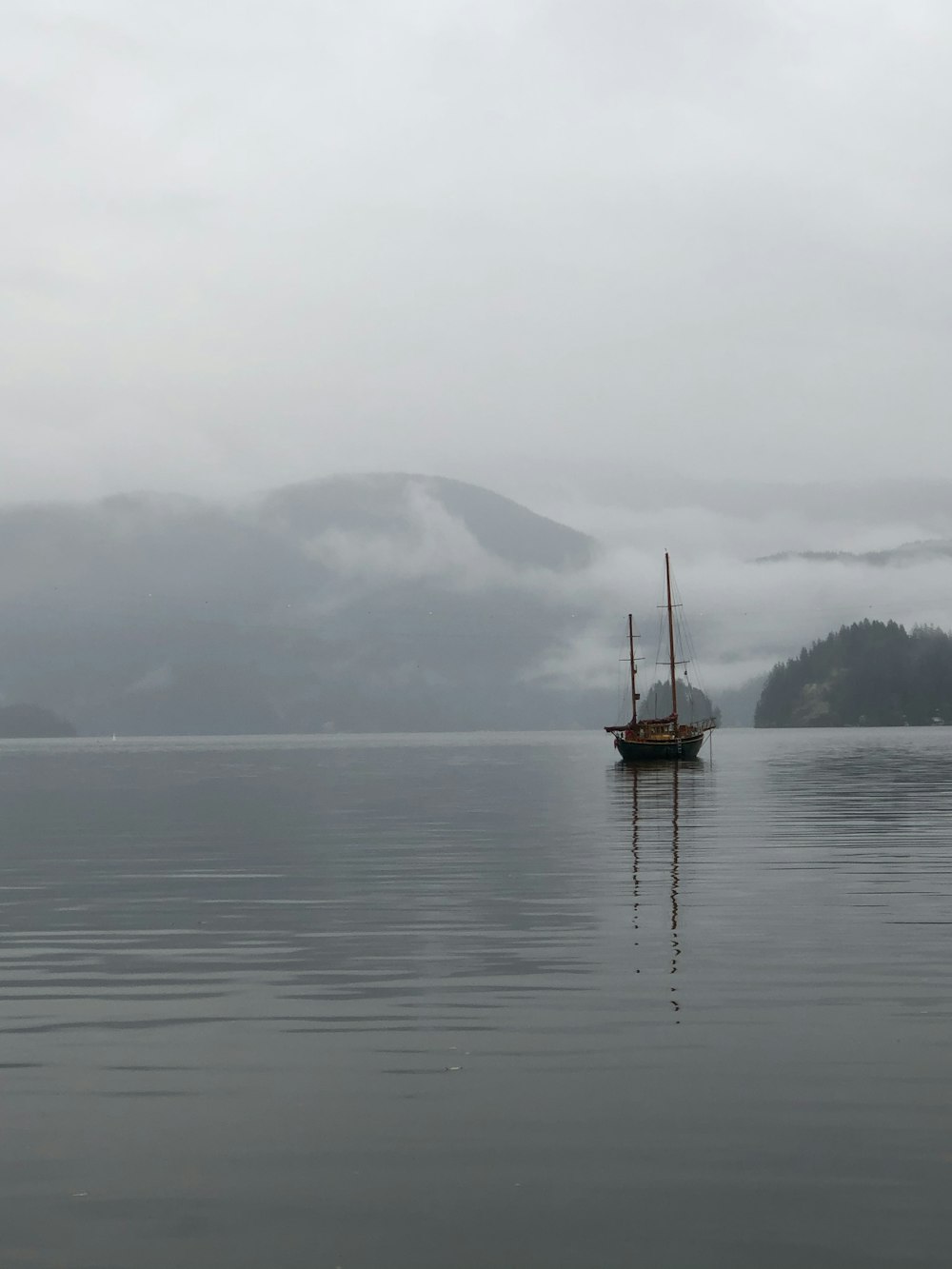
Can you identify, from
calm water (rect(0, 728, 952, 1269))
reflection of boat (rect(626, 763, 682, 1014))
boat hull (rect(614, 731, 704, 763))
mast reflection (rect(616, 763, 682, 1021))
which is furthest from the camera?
boat hull (rect(614, 731, 704, 763))

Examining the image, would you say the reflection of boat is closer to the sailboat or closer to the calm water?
the calm water

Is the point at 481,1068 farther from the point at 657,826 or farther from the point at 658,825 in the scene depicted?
the point at 658,825

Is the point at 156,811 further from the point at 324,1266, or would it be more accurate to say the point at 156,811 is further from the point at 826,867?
the point at 324,1266

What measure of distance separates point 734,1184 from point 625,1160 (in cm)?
119

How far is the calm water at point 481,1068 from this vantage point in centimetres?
1184

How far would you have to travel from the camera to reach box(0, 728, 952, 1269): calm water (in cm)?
1184

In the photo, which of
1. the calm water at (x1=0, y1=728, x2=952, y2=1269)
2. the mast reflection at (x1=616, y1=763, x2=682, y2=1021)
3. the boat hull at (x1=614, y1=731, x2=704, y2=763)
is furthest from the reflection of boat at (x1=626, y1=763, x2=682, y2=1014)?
the boat hull at (x1=614, y1=731, x2=704, y2=763)

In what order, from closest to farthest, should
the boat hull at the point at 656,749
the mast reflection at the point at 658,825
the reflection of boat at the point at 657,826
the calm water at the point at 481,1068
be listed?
the calm water at the point at 481,1068
the reflection of boat at the point at 657,826
the mast reflection at the point at 658,825
the boat hull at the point at 656,749

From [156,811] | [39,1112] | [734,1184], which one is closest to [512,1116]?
[734,1184]

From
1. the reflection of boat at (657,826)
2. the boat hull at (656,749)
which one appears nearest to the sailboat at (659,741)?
the boat hull at (656,749)

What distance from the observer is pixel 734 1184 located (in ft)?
41.7

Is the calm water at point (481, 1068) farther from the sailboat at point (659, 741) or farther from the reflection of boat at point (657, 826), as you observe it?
the sailboat at point (659, 741)

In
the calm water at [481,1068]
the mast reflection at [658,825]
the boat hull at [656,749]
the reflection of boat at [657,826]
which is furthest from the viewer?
the boat hull at [656,749]

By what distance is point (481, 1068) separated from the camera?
17.2 meters
